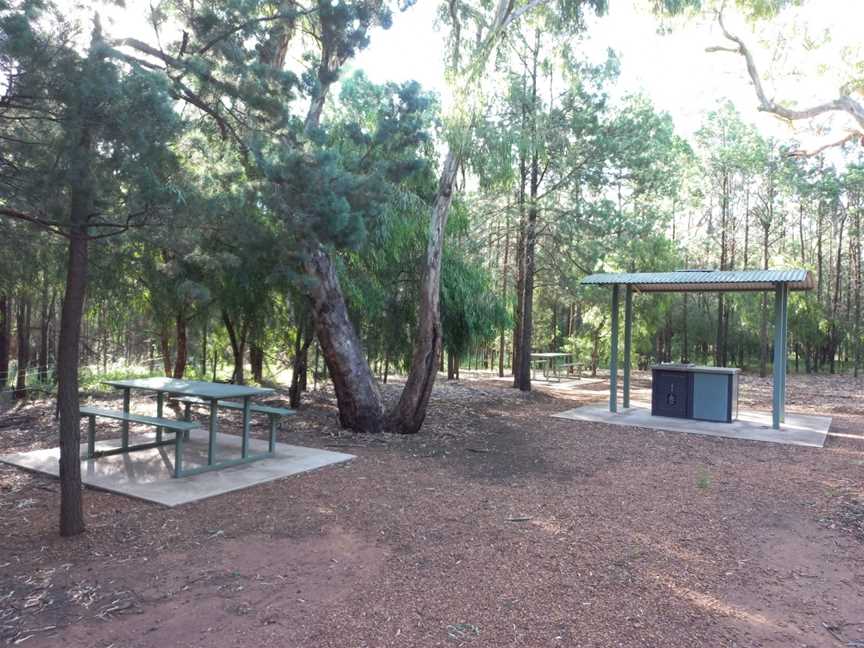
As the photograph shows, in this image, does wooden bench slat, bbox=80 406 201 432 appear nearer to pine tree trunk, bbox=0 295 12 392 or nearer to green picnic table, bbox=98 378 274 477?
green picnic table, bbox=98 378 274 477

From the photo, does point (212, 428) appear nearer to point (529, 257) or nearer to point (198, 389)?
point (198, 389)

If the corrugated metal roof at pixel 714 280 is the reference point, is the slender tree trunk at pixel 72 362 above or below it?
below

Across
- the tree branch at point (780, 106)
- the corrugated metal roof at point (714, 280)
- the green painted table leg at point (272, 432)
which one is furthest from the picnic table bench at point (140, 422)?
the tree branch at point (780, 106)

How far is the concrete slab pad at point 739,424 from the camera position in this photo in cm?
948

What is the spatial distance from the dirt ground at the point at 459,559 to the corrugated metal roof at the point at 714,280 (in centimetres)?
341

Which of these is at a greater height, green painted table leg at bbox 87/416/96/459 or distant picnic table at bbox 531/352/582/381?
distant picnic table at bbox 531/352/582/381

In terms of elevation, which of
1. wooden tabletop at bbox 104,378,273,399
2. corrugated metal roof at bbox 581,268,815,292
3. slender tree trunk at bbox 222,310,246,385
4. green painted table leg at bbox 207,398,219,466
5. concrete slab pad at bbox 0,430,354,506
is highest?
corrugated metal roof at bbox 581,268,815,292

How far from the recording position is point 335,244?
5719 millimetres

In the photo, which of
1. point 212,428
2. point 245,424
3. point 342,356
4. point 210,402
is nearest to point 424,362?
point 342,356

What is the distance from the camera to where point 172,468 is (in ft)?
21.7

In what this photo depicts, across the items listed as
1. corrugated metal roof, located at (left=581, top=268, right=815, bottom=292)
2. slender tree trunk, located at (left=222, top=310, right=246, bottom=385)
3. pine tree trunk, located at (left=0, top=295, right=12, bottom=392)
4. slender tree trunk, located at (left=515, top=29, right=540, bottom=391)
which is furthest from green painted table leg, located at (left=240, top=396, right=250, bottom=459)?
pine tree trunk, located at (left=0, top=295, right=12, bottom=392)

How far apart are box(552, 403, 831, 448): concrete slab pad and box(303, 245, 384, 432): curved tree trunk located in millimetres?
4029

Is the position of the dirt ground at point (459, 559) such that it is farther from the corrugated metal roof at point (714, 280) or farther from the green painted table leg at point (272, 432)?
the corrugated metal roof at point (714, 280)

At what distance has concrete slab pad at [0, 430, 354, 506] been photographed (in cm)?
568
